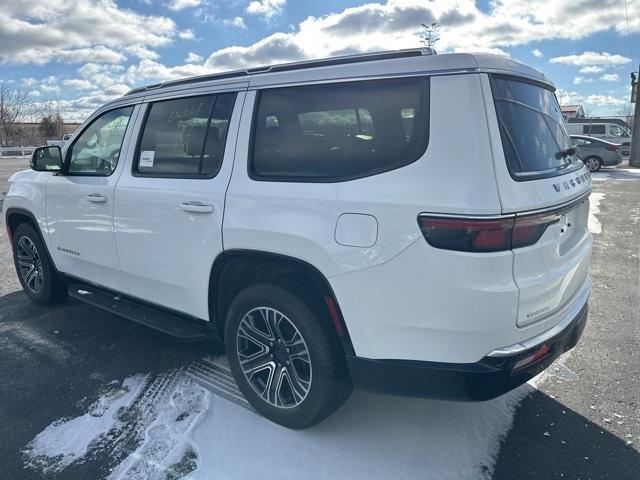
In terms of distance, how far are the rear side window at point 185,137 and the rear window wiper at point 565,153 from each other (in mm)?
1922

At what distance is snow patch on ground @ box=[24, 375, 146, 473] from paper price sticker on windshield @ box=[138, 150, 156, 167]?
1558 mm

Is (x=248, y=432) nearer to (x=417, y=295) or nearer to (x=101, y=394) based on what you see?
(x=101, y=394)

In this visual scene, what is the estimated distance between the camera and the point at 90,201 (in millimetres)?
3873

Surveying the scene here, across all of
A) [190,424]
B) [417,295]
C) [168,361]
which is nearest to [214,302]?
[190,424]

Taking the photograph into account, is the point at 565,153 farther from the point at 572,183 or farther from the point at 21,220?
the point at 21,220

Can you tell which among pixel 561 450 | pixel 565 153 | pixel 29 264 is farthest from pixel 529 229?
pixel 29 264

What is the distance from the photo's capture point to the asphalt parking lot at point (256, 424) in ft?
8.60

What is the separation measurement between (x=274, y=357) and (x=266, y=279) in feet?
1.53

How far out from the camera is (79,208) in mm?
4020

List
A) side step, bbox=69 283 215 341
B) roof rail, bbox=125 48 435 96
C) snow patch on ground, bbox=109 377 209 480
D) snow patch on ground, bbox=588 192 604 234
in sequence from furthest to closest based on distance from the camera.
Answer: snow patch on ground, bbox=588 192 604 234 < side step, bbox=69 283 215 341 < snow patch on ground, bbox=109 377 209 480 < roof rail, bbox=125 48 435 96

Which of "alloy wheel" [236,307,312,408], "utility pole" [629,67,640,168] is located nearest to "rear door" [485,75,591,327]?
"alloy wheel" [236,307,312,408]

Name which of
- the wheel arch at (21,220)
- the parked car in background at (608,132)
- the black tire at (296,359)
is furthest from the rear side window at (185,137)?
the parked car in background at (608,132)

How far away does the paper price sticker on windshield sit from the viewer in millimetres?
3521

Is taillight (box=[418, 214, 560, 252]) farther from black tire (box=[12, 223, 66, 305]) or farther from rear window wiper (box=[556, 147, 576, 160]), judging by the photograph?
black tire (box=[12, 223, 66, 305])
